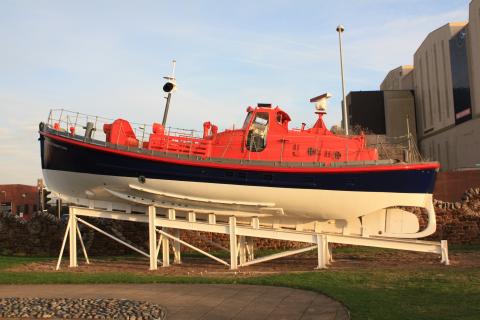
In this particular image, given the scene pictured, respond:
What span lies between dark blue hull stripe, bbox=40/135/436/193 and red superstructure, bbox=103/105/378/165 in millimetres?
578

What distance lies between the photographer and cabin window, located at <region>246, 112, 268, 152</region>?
13.9 meters

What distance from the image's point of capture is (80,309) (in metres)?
8.01

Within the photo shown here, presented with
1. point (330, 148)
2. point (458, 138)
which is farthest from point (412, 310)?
point (458, 138)

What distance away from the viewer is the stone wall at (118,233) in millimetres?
20125

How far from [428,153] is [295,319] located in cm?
5389

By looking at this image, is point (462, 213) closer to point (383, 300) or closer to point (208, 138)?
point (208, 138)

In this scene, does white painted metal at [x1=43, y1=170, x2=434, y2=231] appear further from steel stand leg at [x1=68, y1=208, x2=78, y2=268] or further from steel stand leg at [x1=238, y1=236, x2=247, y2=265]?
steel stand leg at [x1=238, y1=236, x2=247, y2=265]

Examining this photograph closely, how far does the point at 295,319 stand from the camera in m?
7.29

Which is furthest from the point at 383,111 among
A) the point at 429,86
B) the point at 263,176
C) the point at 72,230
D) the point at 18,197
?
the point at 72,230

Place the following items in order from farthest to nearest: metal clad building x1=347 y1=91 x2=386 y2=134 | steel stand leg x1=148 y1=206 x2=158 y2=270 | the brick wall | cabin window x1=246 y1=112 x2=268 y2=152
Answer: metal clad building x1=347 y1=91 x2=386 y2=134 → the brick wall → cabin window x1=246 y1=112 x2=268 y2=152 → steel stand leg x1=148 y1=206 x2=158 y2=270

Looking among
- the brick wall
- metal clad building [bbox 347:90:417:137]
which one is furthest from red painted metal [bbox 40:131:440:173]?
metal clad building [bbox 347:90:417:137]

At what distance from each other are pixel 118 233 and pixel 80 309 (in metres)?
12.7

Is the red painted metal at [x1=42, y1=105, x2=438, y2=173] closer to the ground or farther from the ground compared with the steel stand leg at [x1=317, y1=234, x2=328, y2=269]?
farther from the ground

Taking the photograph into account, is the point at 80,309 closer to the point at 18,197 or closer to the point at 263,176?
the point at 263,176
